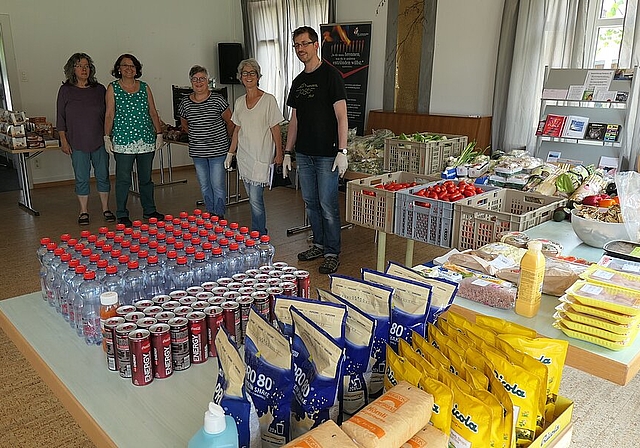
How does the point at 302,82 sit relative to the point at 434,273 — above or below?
above

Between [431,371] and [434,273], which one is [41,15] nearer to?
[434,273]

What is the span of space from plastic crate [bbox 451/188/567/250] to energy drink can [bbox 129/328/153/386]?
170cm

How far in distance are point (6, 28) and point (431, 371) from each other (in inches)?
297

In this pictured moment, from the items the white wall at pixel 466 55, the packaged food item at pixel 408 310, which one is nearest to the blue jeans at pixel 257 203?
the white wall at pixel 466 55

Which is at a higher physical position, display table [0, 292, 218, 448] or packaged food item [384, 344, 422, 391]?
packaged food item [384, 344, 422, 391]

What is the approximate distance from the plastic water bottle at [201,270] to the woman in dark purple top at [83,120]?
157 inches

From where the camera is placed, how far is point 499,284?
171 cm

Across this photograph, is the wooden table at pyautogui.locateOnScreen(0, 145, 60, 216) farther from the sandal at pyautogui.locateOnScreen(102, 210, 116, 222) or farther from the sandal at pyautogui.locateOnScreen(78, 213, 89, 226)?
the sandal at pyautogui.locateOnScreen(102, 210, 116, 222)

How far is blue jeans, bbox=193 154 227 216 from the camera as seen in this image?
4633 mm

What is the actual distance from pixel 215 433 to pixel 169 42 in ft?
26.5

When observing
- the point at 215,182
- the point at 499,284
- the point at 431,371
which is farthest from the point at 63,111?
the point at 431,371

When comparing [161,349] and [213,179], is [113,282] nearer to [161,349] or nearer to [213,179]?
[161,349]

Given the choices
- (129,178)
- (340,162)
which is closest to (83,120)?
(129,178)

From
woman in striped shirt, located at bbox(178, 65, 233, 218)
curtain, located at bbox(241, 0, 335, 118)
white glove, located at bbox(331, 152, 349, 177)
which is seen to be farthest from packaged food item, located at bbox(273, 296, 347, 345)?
curtain, located at bbox(241, 0, 335, 118)
